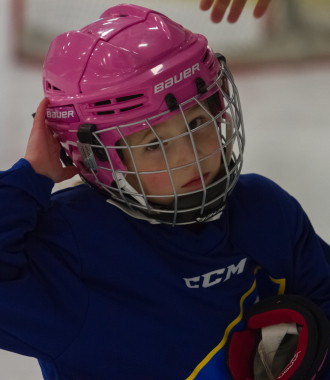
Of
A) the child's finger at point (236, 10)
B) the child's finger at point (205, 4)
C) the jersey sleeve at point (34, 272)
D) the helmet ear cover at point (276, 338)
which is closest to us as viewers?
the jersey sleeve at point (34, 272)

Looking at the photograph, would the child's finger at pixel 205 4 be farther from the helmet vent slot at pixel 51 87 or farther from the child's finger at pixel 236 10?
the helmet vent slot at pixel 51 87

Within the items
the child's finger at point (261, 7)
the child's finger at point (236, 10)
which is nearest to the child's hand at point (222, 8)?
the child's finger at point (236, 10)

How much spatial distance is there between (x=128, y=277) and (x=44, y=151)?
0.22 m

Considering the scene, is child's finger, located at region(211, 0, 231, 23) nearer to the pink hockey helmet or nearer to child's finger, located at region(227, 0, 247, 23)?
child's finger, located at region(227, 0, 247, 23)

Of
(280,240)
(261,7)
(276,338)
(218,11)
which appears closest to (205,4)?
(218,11)

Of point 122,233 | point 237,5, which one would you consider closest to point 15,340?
point 122,233

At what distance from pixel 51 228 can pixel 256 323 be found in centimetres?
35

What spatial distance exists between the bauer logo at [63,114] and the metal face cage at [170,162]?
→ 30mm

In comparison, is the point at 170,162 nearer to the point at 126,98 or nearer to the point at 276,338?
the point at 126,98

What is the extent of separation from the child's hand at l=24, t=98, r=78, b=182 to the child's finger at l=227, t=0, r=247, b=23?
1.08 m

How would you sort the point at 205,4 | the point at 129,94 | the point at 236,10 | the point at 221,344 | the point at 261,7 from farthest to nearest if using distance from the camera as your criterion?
the point at 261,7
the point at 205,4
the point at 236,10
the point at 221,344
the point at 129,94

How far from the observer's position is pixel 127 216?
100 cm

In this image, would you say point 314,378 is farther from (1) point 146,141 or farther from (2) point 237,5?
(2) point 237,5

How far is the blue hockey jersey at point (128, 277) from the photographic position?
0.91m
